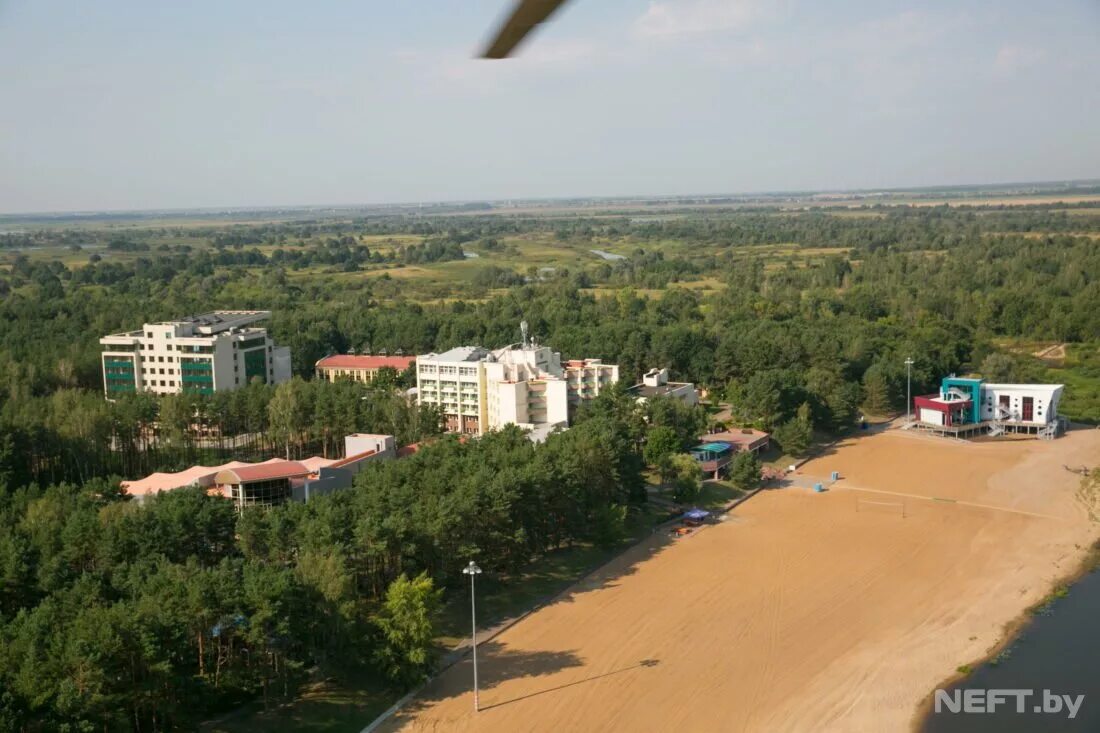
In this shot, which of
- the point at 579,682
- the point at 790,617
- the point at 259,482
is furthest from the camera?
the point at 259,482

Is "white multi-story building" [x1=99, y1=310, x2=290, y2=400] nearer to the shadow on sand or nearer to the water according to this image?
the shadow on sand

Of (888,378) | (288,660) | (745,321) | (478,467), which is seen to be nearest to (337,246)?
(745,321)

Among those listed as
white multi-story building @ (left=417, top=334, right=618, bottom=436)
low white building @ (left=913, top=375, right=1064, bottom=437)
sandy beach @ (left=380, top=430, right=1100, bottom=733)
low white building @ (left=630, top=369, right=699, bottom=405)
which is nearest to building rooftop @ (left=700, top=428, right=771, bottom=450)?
low white building @ (left=630, top=369, right=699, bottom=405)

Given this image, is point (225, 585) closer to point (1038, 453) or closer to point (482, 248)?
point (1038, 453)

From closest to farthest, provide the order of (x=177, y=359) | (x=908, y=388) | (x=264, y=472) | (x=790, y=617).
A: (x=790, y=617) < (x=264, y=472) < (x=908, y=388) < (x=177, y=359)

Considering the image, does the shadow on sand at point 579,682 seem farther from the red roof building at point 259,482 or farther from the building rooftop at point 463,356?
the building rooftop at point 463,356

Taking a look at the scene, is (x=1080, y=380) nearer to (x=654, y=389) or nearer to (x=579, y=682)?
(x=654, y=389)

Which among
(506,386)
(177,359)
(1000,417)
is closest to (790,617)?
(506,386)

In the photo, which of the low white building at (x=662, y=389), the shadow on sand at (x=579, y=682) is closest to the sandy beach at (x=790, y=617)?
the shadow on sand at (x=579, y=682)
